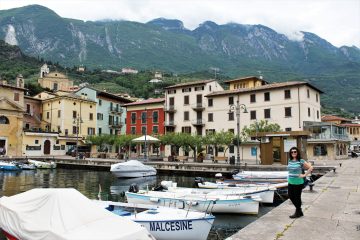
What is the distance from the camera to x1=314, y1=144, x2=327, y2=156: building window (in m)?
49.9

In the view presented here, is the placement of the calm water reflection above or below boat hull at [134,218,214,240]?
below

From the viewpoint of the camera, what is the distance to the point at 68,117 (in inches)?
2746

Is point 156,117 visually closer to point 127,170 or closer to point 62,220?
point 127,170

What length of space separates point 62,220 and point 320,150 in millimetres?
48303

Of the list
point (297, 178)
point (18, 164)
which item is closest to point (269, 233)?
point (297, 178)

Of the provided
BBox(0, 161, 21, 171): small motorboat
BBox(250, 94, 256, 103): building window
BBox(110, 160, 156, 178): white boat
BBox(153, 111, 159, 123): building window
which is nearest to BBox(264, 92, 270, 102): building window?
BBox(250, 94, 256, 103): building window

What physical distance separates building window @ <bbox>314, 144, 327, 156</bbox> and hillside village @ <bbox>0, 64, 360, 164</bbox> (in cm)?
4

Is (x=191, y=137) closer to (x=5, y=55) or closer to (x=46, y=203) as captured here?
(x=46, y=203)

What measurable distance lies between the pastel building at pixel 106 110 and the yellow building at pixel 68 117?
58.6 inches

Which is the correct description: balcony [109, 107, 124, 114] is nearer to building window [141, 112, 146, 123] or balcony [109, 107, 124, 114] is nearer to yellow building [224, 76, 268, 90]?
building window [141, 112, 146, 123]

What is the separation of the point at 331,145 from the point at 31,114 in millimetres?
58363

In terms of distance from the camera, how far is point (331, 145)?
49.4 meters

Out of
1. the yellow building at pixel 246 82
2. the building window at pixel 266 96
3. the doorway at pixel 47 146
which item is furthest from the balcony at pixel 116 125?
the building window at pixel 266 96

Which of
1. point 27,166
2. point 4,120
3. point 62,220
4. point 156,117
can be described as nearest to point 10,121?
point 4,120
